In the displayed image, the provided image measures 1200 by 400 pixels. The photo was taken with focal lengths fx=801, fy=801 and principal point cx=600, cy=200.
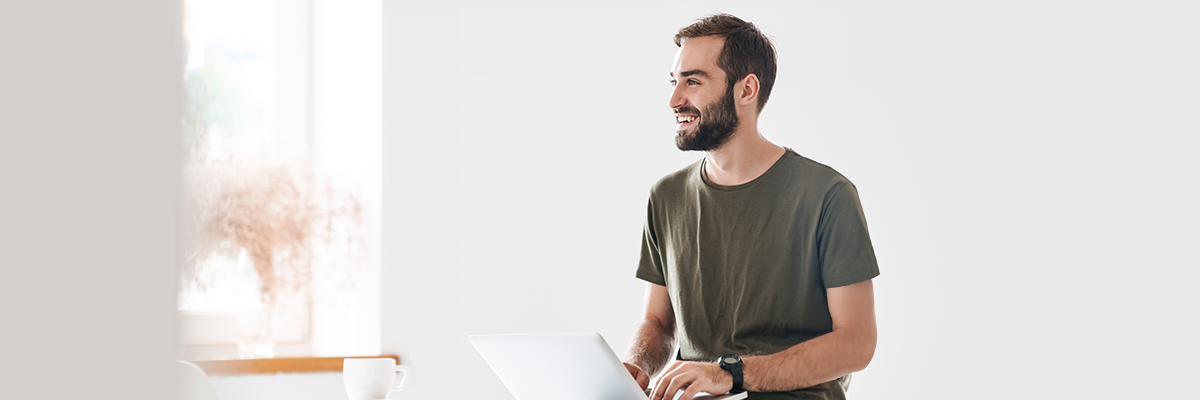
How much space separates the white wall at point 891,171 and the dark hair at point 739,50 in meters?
0.85

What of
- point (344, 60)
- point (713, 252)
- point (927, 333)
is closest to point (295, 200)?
point (344, 60)

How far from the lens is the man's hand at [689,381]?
108 cm

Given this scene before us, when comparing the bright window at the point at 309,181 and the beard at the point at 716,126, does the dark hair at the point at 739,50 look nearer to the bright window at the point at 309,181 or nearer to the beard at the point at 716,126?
the beard at the point at 716,126

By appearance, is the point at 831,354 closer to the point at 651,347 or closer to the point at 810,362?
the point at 810,362

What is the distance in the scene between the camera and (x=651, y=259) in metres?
1.58

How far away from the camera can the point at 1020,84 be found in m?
2.07

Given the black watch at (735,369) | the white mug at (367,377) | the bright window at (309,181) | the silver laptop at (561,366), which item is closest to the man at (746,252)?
the black watch at (735,369)

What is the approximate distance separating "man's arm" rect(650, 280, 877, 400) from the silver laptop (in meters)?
0.03

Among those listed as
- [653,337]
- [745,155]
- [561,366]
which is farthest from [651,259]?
[561,366]

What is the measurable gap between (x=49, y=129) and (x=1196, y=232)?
7.74 ft

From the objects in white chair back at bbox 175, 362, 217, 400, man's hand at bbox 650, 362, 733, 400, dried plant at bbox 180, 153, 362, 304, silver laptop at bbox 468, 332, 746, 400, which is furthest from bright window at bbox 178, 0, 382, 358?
white chair back at bbox 175, 362, 217, 400

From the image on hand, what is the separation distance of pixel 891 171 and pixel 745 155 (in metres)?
0.93

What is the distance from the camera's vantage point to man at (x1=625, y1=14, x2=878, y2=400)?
1.22 m

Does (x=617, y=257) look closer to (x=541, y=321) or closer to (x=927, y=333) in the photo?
(x=541, y=321)
